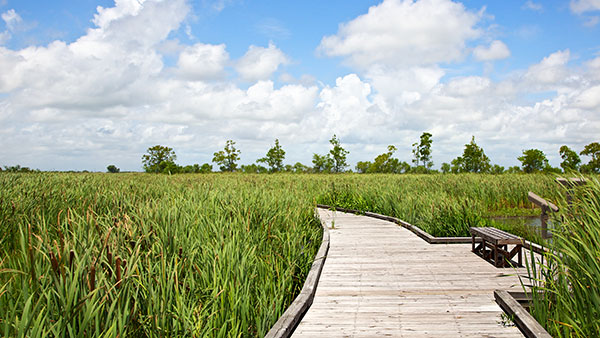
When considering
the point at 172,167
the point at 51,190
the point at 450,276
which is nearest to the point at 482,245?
the point at 450,276

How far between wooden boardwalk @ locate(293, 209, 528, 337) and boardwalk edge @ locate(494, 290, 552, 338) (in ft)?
Answer: 0.31

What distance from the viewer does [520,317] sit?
3.97m

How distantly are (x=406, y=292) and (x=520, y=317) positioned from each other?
4.88 feet

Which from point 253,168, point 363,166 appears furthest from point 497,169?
point 253,168

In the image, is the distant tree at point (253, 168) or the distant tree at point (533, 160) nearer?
the distant tree at point (533, 160)

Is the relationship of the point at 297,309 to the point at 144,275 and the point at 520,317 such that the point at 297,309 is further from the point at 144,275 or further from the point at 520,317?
the point at 520,317

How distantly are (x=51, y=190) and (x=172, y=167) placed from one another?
5021cm

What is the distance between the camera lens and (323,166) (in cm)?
5678

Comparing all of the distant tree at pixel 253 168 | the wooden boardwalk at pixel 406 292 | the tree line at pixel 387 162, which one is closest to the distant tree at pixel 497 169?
the tree line at pixel 387 162

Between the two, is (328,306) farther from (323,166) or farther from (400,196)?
(323,166)

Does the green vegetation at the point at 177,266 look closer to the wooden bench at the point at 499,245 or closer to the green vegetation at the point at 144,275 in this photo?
the green vegetation at the point at 144,275

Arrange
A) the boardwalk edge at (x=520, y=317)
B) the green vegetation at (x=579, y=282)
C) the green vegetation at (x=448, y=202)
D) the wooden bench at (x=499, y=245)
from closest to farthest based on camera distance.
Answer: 1. the green vegetation at (x=579, y=282)
2. the boardwalk edge at (x=520, y=317)
3. the wooden bench at (x=499, y=245)
4. the green vegetation at (x=448, y=202)

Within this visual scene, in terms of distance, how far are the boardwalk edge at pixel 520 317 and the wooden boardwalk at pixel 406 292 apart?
0.10 m

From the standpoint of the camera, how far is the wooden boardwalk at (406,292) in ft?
13.4
